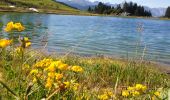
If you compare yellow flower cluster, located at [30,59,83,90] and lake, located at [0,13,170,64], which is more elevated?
yellow flower cluster, located at [30,59,83,90]

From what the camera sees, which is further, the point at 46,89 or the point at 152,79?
the point at 152,79

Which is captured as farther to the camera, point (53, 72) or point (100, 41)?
point (100, 41)

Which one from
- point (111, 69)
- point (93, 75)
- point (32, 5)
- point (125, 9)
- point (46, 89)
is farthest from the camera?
point (125, 9)

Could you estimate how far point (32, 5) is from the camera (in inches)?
5463

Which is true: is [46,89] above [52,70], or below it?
below

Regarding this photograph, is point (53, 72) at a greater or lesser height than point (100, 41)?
greater

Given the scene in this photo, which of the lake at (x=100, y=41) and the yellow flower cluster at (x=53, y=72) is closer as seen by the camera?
the yellow flower cluster at (x=53, y=72)

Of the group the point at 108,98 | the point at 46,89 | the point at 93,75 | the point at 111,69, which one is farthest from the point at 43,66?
the point at 111,69

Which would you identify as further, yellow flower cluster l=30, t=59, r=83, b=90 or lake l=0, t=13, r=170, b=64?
lake l=0, t=13, r=170, b=64

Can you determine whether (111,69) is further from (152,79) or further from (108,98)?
(108,98)

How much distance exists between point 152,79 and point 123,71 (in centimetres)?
78

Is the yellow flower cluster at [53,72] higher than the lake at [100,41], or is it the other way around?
the yellow flower cluster at [53,72]

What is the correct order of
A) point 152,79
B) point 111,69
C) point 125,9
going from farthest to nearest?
point 125,9, point 111,69, point 152,79

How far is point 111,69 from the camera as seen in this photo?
1086 cm
